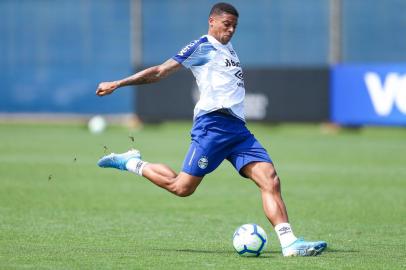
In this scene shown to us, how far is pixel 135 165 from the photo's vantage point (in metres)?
10.3

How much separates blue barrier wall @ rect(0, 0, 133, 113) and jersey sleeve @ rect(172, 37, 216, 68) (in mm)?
22118

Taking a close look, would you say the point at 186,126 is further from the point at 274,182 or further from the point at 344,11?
the point at 274,182

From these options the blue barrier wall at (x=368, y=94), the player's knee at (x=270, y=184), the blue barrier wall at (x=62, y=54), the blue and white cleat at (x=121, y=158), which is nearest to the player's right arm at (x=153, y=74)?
the blue and white cleat at (x=121, y=158)

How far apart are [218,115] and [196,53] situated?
0.60 m

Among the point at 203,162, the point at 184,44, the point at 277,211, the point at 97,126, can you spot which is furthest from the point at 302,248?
the point at 184,44

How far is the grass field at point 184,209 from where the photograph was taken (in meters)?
9.19

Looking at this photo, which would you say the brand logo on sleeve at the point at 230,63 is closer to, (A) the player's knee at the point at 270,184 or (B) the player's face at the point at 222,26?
(B) the player's face at the point at 222,26

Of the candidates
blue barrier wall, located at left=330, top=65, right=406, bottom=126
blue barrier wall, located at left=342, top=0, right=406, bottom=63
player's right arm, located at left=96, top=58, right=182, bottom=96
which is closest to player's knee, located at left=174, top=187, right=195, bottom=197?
player's right arm, located at left=96, top=58, right=182, bottom=96

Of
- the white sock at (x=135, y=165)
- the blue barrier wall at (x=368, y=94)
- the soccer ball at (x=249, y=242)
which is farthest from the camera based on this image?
the blue barrier wall at (x=368, y=94)

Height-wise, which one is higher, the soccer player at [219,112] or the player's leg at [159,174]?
the soccer player at [219,112]

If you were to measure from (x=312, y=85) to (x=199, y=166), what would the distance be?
57.4ft

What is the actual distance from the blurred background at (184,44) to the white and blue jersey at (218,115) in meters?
15.3

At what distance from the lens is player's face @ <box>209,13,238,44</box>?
31.8 ft

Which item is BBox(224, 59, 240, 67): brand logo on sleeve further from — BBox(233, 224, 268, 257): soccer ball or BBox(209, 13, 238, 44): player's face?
BBox(233, 224, 268, 257): soccer ball
